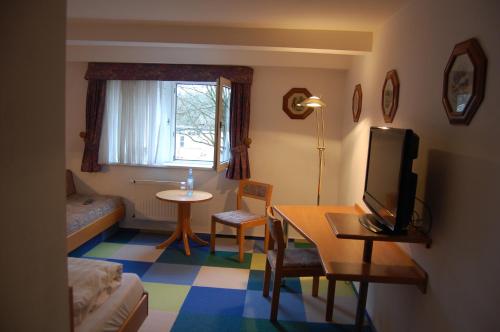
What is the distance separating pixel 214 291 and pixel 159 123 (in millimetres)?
2152

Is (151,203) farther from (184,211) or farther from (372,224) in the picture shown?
(372,224)

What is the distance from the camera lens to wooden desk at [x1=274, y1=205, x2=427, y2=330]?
187cm

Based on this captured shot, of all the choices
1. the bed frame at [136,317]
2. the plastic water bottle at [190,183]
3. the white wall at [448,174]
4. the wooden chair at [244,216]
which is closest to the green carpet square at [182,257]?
the wooden chair at [244,216]

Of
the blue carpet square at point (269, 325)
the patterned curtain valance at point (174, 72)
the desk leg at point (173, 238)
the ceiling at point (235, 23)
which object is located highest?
the ceiling at point (235, 23)

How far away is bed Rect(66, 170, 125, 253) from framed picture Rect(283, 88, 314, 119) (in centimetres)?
228

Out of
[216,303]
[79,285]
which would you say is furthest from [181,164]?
[79,285]

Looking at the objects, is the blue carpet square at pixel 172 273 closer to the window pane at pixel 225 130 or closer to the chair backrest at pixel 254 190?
the chair backrest at pixel 254 190

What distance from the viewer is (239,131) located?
421cm

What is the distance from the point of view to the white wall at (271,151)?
13.8ft

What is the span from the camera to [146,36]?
316 cm

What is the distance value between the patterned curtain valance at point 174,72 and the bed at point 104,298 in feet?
8.11

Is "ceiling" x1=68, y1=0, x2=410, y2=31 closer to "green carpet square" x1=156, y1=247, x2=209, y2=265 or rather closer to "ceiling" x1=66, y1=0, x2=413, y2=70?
"ceiling" x1=66, y1=0, x2=413, y2=70

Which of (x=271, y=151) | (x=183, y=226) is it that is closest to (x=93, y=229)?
(x=183, y=226)

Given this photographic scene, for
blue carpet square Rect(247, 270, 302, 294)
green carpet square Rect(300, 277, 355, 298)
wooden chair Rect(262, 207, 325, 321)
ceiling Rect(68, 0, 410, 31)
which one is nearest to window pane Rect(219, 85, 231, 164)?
ceiling Rect(68, 0, 410, 31)
